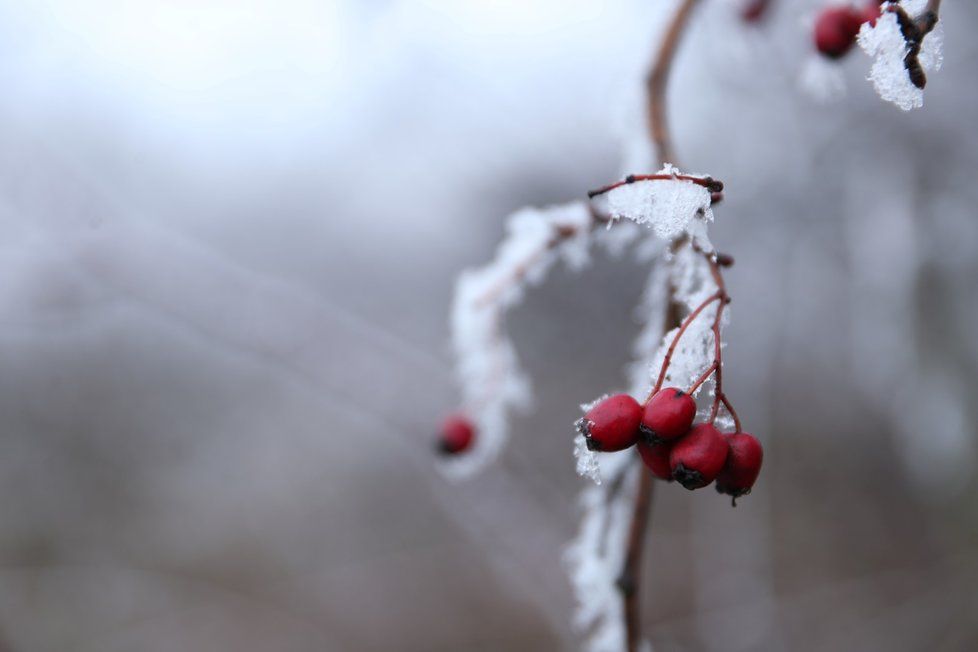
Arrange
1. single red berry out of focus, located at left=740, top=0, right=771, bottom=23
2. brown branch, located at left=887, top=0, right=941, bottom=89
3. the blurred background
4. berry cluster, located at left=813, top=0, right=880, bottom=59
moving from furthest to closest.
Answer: the blurred background → single red berry out of focus, located at left=740, top=0, right=771, bottom=23 → berry cluster, located at left=813, top=0, right=880, bottom=59 → brown branch, located at left=887, top=0, right=941, bottom=89

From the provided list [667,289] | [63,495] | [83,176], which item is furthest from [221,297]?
[63,495]

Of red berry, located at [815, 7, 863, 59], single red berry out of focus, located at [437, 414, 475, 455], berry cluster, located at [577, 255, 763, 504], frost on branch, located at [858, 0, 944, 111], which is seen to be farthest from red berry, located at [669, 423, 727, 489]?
single red berry out of focus, located at [437, 414, 475, 455]

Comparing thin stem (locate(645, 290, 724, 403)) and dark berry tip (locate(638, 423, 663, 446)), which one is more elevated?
thin stem (locate(645, 290, 724, 403))

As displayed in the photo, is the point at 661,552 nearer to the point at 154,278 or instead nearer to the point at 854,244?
the point at 854,244

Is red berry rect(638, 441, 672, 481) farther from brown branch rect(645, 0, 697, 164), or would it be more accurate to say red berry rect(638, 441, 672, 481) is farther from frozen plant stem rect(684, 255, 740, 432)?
A: brown branch rect(645, 0, 697, 164)

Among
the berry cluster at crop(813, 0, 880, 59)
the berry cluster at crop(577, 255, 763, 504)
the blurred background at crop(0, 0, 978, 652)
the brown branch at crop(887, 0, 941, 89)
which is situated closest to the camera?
the brown branch at crop(887, 0, 941, 89)

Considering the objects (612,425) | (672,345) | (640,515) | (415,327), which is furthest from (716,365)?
(415,327)

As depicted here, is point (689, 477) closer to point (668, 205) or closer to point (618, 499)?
point (668, 205)
